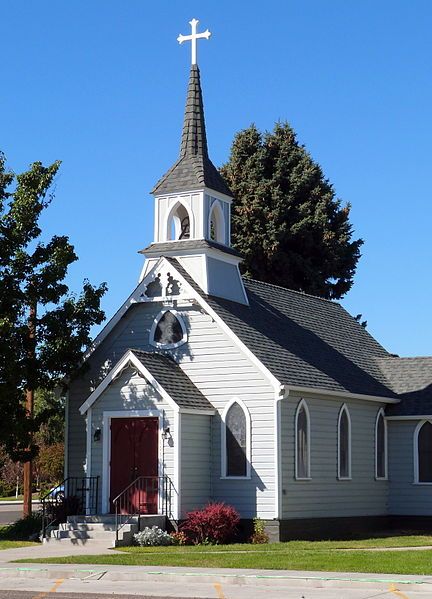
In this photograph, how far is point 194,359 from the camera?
99.7 feet

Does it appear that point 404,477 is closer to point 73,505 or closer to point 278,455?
point 278,455

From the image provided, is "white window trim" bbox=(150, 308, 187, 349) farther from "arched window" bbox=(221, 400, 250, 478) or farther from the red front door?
the red front door

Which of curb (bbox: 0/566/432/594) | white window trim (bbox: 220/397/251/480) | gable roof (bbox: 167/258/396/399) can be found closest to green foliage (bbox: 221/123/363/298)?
gable roof (bbox: 167/258/396/399)

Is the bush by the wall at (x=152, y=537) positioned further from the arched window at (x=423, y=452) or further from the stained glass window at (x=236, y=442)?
the arched window at (x=423, y=452)

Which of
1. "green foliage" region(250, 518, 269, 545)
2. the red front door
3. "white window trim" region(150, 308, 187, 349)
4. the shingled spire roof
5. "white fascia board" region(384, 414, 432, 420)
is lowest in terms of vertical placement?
"green foliage" region(250, 518, 269, 545)

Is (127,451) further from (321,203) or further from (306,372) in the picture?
(321,203)

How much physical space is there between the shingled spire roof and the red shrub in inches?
382

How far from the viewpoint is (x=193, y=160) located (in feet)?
107

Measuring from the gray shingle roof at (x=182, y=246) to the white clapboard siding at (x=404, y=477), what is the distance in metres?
8.88

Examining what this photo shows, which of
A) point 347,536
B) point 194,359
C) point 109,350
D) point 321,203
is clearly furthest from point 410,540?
point 321,203

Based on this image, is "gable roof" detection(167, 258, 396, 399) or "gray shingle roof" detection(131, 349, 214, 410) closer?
"gray shingle roof" detection(131, 349, 214, 410)

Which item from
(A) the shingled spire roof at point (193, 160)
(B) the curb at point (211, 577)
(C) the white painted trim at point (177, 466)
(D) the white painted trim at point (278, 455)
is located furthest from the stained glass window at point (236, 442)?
(B) the curb at point (211, 577)

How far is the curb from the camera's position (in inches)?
715

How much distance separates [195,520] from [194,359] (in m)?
4.81
